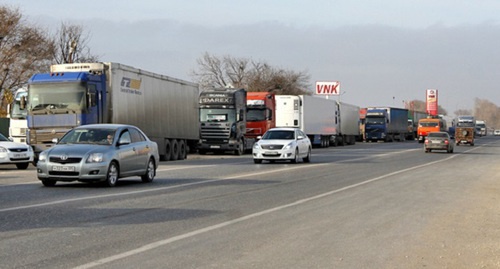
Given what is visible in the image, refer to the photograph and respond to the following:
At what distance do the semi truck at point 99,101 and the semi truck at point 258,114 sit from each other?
38.0ft

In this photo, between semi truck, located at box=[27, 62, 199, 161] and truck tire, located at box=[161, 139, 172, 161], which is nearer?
semi truck, located at box=[27, 62, 199, 161]

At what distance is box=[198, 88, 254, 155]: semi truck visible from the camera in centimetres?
4362

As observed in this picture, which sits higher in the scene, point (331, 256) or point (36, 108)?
point (36, 108)

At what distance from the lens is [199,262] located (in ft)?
28.0

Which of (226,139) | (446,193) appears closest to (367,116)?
(226,139)

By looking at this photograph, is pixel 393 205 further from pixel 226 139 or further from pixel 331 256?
pixel 226 139

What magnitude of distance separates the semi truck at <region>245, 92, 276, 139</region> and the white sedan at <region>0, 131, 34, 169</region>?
69.6 feet

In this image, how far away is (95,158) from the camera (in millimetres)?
18203

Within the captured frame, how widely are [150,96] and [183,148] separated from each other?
486 centimetres

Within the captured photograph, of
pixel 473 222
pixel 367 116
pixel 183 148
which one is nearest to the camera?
pixel 473 222

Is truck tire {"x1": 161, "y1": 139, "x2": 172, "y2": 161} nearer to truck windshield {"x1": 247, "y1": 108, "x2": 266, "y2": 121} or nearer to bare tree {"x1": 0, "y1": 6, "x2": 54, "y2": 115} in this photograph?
truck windshield {"x1": 247, "y1": 108, "x2": 266, "y2": 121}

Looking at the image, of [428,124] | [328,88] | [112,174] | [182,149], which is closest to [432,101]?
[328,88]

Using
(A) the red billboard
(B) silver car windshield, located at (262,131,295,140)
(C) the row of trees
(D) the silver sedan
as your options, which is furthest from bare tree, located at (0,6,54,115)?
(A) the red billboard

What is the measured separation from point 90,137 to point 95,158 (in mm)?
1252
